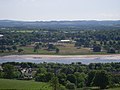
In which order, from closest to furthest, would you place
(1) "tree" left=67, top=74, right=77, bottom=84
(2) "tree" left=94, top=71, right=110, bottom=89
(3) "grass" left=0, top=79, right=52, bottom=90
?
1. (3) "grass" left=0, top=79, right=52, bottom=90
2. (2) "tree" left=94, top=71, right=110, bottom=89
3. (1) "tree" left=67, top=74, right=77, bottom=84

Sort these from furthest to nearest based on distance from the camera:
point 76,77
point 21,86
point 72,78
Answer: point 76,77
point 72,78
point 21,86

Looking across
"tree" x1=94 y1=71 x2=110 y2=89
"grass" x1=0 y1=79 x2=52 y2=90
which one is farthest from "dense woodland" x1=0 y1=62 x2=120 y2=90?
"grass" x1=0 y1=79 x2=52 y2=90

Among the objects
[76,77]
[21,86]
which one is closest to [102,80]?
[76,77]

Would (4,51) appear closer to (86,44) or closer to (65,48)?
(65,48)

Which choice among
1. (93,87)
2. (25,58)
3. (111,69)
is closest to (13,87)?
(93,87)

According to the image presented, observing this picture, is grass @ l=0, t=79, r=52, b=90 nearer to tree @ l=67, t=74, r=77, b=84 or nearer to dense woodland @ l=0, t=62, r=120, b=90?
dense woodland @ l=0, t=62, r=120, b=90

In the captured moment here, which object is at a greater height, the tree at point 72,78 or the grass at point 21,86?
the grass at point 21,86

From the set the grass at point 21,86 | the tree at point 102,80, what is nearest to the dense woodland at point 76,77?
the tree at point 102,80

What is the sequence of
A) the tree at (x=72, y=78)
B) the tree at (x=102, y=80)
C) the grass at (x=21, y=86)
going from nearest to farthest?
the grass at (x=21, y=86) < the tree at (x=102, y=80) < the tree at (x=72, y=78)

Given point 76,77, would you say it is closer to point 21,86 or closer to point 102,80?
point 102,80

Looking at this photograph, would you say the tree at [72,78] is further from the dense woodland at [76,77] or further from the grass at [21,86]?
the grass at [21,86]

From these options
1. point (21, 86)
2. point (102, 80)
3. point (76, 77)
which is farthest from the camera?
point (76, 77)
